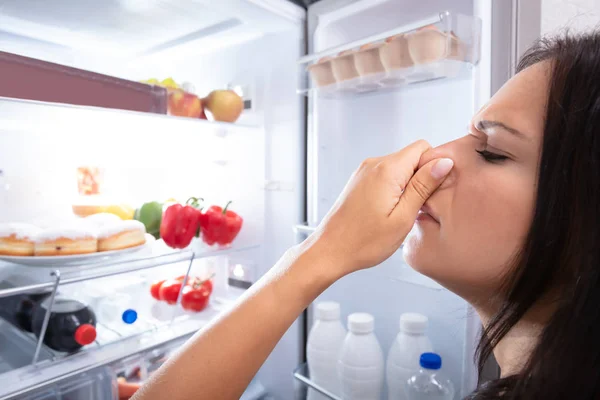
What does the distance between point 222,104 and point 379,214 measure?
80 cm

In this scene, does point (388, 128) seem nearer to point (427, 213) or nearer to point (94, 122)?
point (427, 213)

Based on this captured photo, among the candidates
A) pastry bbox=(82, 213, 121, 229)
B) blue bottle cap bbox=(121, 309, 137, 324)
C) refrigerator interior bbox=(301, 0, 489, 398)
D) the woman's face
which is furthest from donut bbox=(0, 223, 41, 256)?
the woman's face

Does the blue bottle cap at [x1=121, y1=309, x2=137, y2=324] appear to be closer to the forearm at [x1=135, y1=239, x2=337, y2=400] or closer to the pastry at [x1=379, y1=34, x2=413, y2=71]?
the forearm at [x1=135, y1=239, x2=337, y2=400]

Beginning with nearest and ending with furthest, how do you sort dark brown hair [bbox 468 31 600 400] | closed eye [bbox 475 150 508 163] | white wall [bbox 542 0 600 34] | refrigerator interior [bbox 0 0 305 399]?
dark brown hair [bbox 468 31 600 400] → closed eye [bbox 475 150 508 163] → white wall [bbox 542 0 600 34] → refrigerator interior [bbox 0 0 305 399]

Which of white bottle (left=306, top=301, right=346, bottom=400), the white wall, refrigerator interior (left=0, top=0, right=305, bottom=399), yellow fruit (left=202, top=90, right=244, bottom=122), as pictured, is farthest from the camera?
yellow fruit (left=202, top=90, right=244, bottom=122)

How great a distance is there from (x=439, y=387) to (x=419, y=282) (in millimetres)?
261

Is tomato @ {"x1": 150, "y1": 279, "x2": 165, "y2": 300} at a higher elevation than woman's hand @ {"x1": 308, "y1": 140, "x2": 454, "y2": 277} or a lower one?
lower

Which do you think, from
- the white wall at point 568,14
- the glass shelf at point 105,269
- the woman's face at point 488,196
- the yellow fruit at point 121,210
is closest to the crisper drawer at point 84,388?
the glass shelf at point 105,269

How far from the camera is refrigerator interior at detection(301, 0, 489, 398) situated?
0.97 m

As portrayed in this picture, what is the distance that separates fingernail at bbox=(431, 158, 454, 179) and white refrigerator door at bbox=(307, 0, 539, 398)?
0.33 meters

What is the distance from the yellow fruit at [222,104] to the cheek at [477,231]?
2.66 feet

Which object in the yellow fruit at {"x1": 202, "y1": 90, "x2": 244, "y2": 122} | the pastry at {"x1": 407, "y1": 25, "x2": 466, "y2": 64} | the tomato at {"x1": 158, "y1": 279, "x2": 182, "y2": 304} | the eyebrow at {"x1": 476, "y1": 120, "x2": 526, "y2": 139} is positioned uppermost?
the pastry at {"x1": 407, "y1": 25, "x2": 466, "y2": 64}

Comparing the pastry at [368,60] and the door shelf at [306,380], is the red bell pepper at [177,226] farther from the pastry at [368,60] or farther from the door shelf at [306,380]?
the pastry at [368,60]

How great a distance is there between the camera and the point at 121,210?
1.20m
